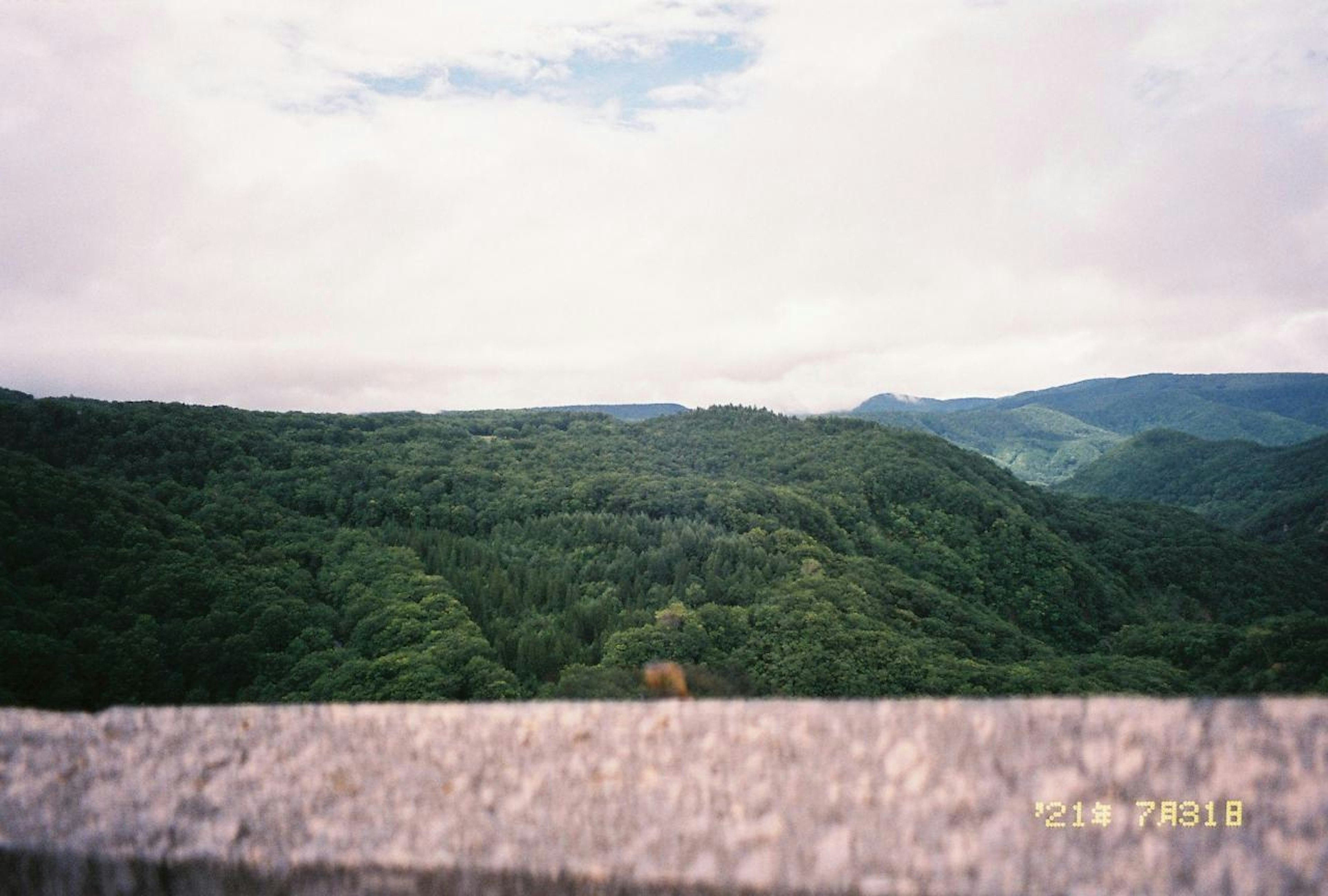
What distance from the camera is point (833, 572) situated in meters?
57.3

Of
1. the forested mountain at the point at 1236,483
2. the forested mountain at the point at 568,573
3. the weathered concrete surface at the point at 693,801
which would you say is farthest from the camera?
the forested mountain at the point at 1236,483

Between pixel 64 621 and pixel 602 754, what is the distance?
46.8 meters

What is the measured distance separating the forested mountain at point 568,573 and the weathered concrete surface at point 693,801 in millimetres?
1532

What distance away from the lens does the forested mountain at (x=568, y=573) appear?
3691cm

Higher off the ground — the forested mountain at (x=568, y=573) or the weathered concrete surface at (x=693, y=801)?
the weathered concrete surface at (x=693, y=801)
